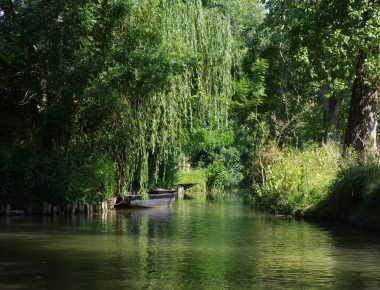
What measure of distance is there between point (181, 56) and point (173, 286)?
15.7 meters

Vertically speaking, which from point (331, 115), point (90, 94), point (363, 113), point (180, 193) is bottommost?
point (180, 193)

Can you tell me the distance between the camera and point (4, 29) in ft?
82.4

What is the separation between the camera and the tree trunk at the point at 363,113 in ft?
77.3

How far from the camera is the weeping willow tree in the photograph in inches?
941

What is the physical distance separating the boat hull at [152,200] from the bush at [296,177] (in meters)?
5.15

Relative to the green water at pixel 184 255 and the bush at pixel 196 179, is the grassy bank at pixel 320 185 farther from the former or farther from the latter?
the bush at pixel 196 179

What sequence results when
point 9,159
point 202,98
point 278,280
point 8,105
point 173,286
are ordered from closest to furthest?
point 173,286 < point 278,280 < point 9,159 < point 8,105 < point 202,98

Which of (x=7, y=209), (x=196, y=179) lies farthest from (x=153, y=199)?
(x=196, y=179)

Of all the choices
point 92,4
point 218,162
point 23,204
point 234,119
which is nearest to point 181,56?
point 92,4

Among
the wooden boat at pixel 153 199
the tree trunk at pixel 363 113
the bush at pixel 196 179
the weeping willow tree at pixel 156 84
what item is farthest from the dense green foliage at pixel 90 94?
the bush at pixel 196 179

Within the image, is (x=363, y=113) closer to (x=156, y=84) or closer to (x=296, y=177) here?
(x=296, y=177)

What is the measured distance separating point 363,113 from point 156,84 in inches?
284

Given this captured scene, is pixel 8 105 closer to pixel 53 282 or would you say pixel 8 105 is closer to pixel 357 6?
pixel 357 6

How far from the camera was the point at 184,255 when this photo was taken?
45.7ft
